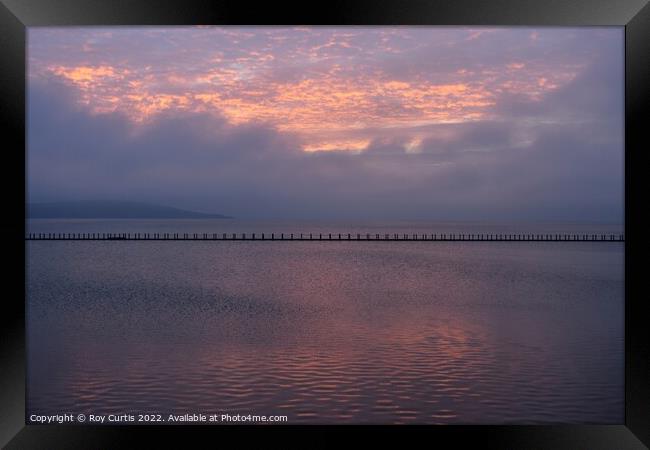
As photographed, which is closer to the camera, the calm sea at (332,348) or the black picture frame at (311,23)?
the black picture frame at (311,23)

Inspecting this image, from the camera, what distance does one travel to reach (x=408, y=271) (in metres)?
31.1

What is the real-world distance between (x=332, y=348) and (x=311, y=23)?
29.5ft

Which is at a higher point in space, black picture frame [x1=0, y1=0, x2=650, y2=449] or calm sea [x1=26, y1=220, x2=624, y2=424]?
black picture frame [x1=0, y1=0, x2=650, y2=449]

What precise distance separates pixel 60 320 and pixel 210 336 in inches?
213

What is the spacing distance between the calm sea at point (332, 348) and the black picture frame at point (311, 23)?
3600 millimetres

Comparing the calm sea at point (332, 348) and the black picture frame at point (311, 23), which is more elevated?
the black picture frame at point (311, 23)

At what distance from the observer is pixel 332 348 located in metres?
12.1

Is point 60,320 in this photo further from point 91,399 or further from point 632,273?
point 632,273

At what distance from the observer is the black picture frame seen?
3748mm

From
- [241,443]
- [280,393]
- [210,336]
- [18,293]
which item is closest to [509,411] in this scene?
[280,393]

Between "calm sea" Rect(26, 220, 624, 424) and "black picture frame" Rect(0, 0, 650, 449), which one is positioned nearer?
"black picture frame" Rect(0, 0, 650, 449)

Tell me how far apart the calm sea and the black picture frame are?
11.8ft

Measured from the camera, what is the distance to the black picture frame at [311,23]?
3748mm

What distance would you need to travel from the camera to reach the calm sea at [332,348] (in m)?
7.93
